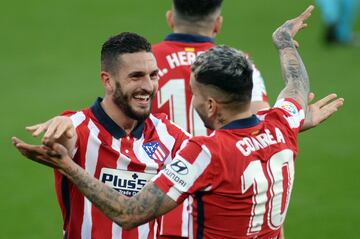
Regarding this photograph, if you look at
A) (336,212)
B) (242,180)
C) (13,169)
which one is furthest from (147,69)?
(13,169)

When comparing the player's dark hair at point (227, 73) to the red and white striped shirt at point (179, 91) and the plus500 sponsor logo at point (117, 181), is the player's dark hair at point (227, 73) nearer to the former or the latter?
the plus500 sponsor logo at point (117, 181)

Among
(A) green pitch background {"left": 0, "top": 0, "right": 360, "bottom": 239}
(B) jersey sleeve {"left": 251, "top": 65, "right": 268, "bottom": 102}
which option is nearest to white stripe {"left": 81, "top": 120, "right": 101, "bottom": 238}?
(B) jersey sleeve {"left": 251, "top": 65, "right": 268, "bottom": 102}

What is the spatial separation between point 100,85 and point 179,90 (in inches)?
282

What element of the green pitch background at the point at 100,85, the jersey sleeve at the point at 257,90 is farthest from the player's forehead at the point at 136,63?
the green pitch background at the point at 100,85

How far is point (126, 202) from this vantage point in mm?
4914

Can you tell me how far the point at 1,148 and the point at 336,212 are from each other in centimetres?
451

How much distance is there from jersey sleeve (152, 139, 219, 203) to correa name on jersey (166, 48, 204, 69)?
2.18 metres

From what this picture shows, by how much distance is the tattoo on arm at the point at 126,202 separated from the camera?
16.0 feet

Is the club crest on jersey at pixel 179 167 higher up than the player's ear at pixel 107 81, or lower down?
lower down

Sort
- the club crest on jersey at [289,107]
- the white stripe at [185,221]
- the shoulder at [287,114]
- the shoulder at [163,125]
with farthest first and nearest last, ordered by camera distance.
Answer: the white stripe at [185,221] < the shoulder at [163,125] < the club crest on jersey at [289,107] < the shoulder at [287,114]

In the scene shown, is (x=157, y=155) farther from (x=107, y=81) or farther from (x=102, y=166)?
(x=107, y=81)

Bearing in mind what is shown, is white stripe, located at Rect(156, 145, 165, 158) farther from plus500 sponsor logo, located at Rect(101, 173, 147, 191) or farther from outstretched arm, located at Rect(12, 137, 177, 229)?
outstretched arm, located at Rect(12, 137, 177, 229)

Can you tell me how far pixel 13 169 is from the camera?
11164mm

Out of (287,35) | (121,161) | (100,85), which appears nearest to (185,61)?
(287,35)
